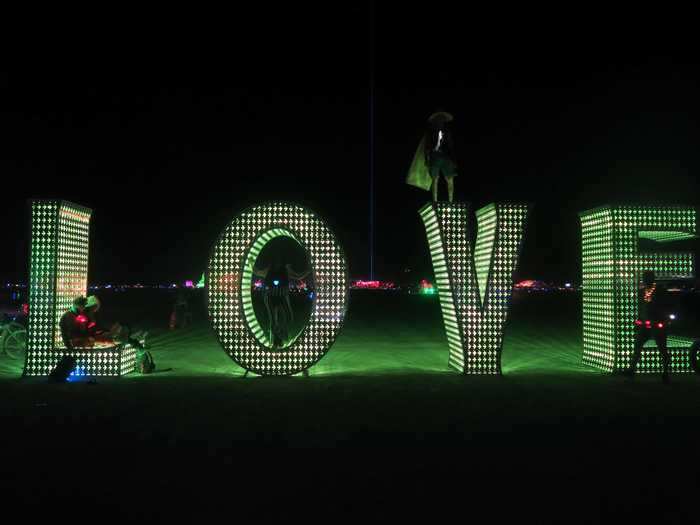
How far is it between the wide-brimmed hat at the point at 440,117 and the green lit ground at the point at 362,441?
4946 millimetres

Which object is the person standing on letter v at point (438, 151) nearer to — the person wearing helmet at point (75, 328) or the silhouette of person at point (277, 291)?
the silhouette of person at point (277, 291)

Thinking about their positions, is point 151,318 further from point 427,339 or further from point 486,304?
point 486,304

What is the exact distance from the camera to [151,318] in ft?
75.7

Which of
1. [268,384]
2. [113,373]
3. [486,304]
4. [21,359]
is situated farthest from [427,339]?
[21,359]

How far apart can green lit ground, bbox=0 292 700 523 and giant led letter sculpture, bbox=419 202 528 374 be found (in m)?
0.62

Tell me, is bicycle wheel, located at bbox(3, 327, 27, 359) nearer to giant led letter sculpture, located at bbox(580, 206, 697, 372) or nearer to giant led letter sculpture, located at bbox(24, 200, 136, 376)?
giant led letter sculpture, located at bbox(24, 200, 136, 376)

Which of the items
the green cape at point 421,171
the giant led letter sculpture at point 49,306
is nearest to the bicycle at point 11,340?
the giant led letter sculpture at point 49,306

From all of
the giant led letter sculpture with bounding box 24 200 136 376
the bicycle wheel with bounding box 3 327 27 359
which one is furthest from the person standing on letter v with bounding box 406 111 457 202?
the bicycle wheel with bounding box 3 327 27 359

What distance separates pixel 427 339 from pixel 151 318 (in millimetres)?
12599

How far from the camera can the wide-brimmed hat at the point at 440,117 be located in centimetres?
1075

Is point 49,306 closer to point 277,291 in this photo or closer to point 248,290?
point 248,290

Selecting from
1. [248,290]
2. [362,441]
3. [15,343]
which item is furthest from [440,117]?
[15,343]

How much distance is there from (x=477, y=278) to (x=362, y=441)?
207 inches

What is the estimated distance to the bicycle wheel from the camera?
481 inches
